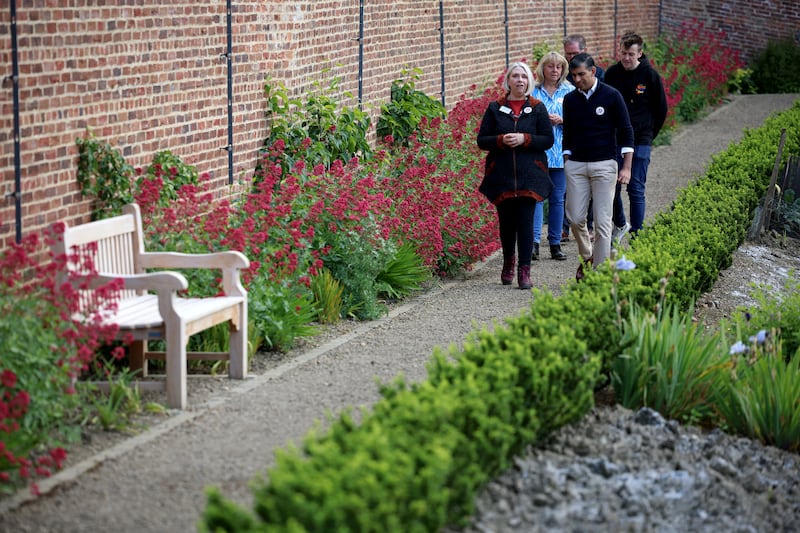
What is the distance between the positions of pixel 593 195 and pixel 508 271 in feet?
2.96

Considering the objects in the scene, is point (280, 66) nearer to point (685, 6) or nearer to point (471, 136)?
point (471, 136)

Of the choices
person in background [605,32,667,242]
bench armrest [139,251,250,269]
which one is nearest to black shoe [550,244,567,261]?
person in background [605,32,667,242]

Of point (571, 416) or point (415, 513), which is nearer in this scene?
point (415, 513)

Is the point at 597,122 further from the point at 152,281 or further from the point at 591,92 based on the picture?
the point at 152,281

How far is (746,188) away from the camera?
36.0 ft

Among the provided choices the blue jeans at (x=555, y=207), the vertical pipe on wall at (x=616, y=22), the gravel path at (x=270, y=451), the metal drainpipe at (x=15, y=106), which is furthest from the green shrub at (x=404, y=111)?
the vertical pipe on wall at (x=616, y=22)

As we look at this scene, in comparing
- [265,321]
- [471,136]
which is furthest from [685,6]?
[265,321]

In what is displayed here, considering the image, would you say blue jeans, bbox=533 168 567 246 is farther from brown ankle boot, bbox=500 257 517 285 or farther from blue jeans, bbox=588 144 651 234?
brown ankle boot, bbox=500 257 517 285

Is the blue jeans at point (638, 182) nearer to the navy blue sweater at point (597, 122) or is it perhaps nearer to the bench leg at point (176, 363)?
the navy blue sweater at point (597, 122)

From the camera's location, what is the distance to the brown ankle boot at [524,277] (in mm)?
8992

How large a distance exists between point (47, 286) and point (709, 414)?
3.29 meters

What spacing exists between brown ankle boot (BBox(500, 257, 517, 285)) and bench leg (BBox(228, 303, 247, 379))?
3280 millimetres

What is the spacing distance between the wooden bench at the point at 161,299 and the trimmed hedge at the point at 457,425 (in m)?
0.97

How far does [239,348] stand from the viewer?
640 cm
